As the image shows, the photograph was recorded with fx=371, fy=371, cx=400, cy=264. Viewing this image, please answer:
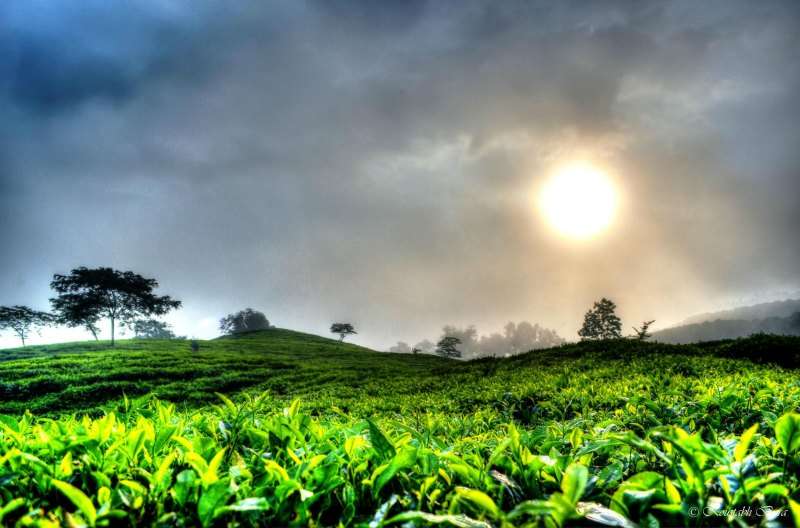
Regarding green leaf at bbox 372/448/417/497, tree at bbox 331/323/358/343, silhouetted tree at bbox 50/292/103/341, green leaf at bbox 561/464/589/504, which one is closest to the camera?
green leaf at bbox 561/464/589/504

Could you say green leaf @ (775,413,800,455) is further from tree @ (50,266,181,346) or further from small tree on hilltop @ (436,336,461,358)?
small tree on hilltop @ (436,336,461,358)

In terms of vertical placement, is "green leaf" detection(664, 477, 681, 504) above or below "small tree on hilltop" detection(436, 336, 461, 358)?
above

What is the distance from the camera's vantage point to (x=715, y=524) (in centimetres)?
117

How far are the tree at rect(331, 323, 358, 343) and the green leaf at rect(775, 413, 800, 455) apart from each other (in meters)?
79.4

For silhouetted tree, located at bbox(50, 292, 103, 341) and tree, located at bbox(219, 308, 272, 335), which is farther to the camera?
tree, located at bbox(219, 308, 272, 335)

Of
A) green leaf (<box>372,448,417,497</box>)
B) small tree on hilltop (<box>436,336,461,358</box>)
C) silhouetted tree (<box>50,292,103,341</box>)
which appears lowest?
small tree on hilltop (<box>436,336,461,358</box>)

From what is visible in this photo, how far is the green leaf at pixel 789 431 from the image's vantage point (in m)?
1.27

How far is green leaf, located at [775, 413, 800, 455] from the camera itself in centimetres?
127

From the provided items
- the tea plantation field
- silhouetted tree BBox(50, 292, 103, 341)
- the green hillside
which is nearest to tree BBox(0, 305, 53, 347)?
silhouetted tree BBox(50, 292, 103, 341)

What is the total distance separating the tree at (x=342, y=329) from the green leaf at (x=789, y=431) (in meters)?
79.4

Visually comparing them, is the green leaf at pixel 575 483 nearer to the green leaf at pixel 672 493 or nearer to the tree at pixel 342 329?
the green leaf at pixel 672 493

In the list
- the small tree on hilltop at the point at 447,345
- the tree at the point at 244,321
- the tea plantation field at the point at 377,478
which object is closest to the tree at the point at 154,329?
the tree at the point at 244,321

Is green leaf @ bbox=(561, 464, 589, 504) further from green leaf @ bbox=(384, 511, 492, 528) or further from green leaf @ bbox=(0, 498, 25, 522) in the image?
green leaf @ bbox=(0, 498, 25, 522)

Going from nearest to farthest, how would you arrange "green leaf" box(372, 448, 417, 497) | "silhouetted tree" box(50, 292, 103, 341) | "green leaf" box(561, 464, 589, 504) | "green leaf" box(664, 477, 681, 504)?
"green leaf" box(561, 464, 589, 504)
"green leaf" box(664, 477, 681, 504)
"green leaf" box(372, 448, 417, 497)
"silhouetted tree" box(50, 292, 103, 341)
